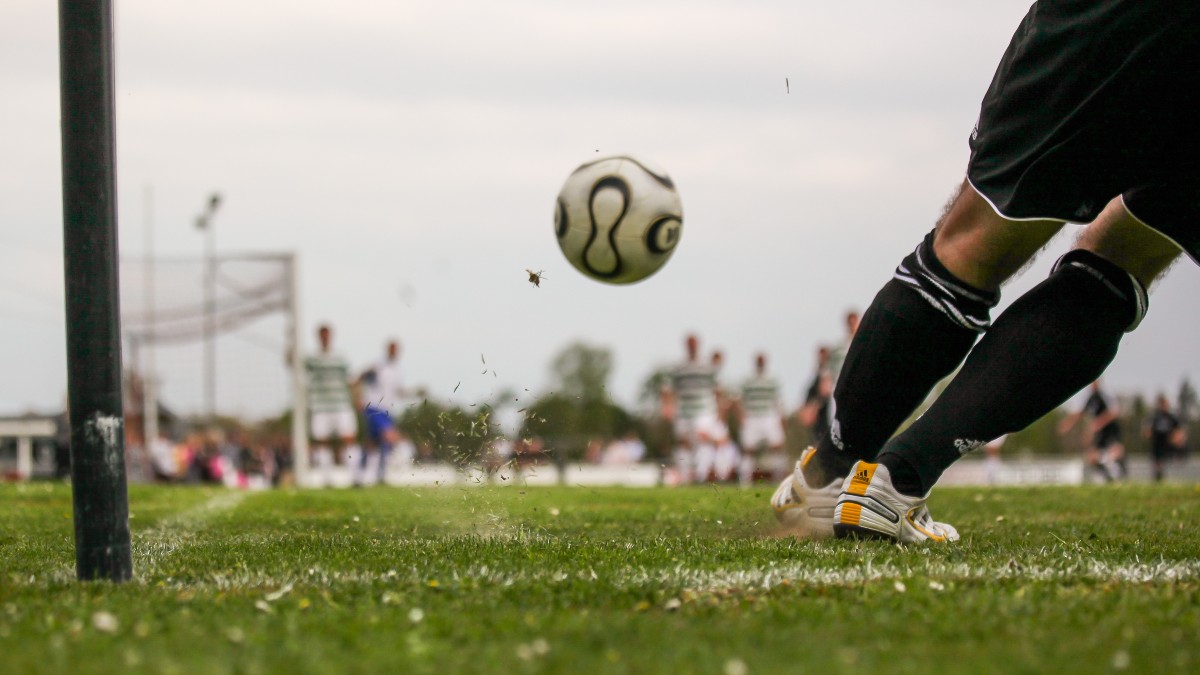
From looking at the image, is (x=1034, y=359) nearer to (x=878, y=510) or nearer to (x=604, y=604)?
(x=878, y=510)

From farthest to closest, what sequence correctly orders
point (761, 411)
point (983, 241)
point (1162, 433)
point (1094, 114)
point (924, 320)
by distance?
point (1162, 433) → point (761, 411) → point (924, 320) → point (983, 241) → point (1094, 114)

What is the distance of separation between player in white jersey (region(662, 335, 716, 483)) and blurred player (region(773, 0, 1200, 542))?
48.0 feet

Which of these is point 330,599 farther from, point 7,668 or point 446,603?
point 7,668

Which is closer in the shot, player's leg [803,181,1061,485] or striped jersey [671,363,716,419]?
player's leg [803,181,1061,485]

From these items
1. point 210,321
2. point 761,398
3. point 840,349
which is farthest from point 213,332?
point 840,349

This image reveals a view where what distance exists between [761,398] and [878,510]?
16.5m

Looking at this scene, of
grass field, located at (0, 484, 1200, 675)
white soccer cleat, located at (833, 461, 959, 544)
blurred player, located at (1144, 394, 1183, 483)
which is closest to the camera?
grass field, located at (0, 484, 1200, 675)

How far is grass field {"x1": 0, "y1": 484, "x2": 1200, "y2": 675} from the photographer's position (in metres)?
2.11

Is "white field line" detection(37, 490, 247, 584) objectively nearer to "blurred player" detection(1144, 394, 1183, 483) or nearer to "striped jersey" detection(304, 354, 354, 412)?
"striped jersey" detection(304, 354, 354, 412)

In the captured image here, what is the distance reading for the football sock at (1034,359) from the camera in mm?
3912

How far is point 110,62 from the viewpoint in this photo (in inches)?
118

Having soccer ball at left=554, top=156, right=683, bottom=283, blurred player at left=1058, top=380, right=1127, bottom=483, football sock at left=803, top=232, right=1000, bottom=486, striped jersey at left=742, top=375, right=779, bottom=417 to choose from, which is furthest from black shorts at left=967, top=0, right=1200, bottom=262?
blurred player at left=1058, top=380, right=1127, bottom=483

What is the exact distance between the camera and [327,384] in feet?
57.9

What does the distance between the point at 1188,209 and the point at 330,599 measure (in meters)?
2.63
